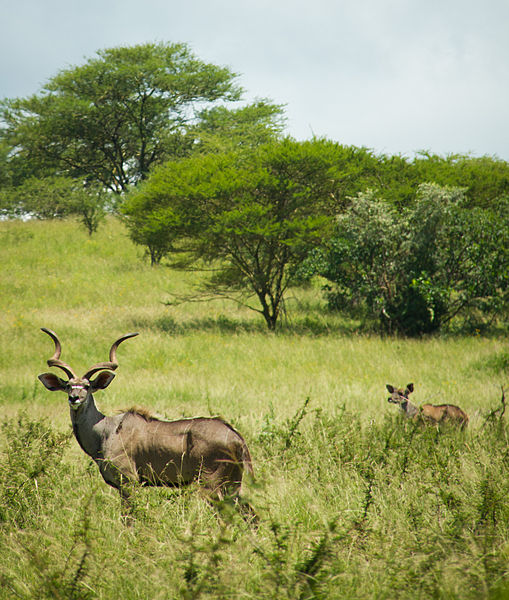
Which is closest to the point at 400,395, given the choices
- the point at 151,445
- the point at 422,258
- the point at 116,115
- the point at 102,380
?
the point at 151,445

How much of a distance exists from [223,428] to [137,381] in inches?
248

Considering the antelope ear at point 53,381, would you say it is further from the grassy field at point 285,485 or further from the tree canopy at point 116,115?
the tree canopy at point 116,115

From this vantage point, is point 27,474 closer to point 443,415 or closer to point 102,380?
point 102,380

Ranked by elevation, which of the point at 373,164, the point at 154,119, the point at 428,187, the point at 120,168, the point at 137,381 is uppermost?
the point at 154,119

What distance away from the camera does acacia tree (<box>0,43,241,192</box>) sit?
2966 centimetres

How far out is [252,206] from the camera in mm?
14250

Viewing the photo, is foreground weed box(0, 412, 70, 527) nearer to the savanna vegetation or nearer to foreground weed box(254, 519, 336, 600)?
the savanna vegetation

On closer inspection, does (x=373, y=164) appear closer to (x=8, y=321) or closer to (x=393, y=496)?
(x=8, y=321)

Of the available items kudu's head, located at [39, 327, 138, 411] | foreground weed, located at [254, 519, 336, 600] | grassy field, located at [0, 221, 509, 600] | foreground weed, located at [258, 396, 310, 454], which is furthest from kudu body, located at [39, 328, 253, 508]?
foreground weed, located at [258, 396, 310, 454]

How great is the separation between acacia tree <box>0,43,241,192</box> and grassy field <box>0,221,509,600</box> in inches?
833

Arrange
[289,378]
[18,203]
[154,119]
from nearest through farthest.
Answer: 1. [289,378]
2. [18,203]
3. [154,119]

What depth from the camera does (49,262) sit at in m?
24.2

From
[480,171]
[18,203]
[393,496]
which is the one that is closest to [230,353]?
[393,496]

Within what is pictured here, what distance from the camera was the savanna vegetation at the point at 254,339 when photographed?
307 cm
